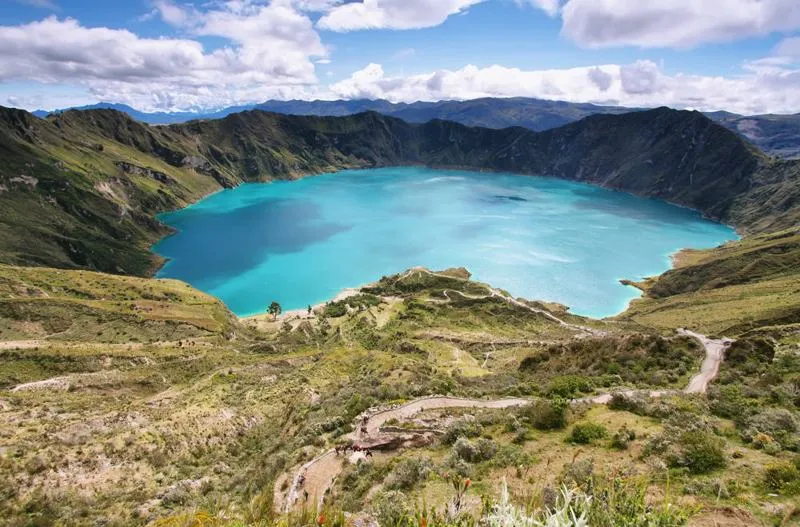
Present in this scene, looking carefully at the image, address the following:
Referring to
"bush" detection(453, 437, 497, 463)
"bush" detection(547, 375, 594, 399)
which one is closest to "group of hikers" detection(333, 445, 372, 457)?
"bush" detection(453, 437, 497, 463)

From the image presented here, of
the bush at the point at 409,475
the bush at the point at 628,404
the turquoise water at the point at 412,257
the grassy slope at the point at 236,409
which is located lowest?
the turquoise water at the point at 412,257

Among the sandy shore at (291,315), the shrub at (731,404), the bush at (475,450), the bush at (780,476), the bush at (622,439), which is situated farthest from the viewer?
the sandy shore at (291,315)

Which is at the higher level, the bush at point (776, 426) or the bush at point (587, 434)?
the bush at point (776, 426)

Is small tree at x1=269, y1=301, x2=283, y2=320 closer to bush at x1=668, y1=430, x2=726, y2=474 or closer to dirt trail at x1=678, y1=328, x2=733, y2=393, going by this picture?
dirt trail at x1=678, y1=328, x2=733, y2=393

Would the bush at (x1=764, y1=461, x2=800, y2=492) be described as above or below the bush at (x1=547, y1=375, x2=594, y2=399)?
above

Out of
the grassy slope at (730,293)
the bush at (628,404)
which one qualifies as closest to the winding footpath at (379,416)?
the bush at (628,404)

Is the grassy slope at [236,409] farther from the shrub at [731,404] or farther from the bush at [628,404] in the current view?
the shrub at [731,404]

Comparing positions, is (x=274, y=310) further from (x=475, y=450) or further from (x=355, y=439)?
(x=475, y=450)

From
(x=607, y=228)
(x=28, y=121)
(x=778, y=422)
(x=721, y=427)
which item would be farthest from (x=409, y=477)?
(x=28, y=121)
